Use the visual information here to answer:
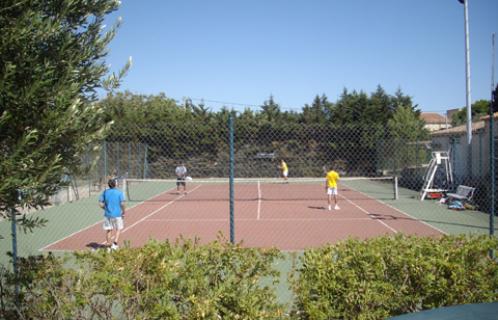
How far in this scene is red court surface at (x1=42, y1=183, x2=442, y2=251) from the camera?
1084cm

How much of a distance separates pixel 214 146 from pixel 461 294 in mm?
19708

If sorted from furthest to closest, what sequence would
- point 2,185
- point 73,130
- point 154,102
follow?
point 154,102, point 73,130, point 2,185

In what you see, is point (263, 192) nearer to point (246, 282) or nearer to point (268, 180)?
point (268, 180)

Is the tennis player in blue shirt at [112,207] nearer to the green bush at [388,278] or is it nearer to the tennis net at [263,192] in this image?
the green bush at [388,278]

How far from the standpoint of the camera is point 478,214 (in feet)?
46.9

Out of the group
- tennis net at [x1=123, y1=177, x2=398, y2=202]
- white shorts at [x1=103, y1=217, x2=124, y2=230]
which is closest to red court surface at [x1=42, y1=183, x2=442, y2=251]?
tennis net at [x1=123, y1=177, x2=398, y2=202]

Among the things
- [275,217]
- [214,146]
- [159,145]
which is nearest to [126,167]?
[159,145]

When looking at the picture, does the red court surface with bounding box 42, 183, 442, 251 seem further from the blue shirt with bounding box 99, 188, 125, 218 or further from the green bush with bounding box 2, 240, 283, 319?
the green bush with bounding box 2, 240, 283, 319

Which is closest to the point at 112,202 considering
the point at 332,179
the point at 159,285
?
the point at 159,285

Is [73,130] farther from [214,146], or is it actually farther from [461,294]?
[214,146]

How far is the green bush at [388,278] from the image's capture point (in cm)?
392

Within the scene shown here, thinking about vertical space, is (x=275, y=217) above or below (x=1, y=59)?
below

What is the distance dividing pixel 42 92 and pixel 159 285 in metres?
1.81

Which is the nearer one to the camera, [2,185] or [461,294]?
[2,185]
